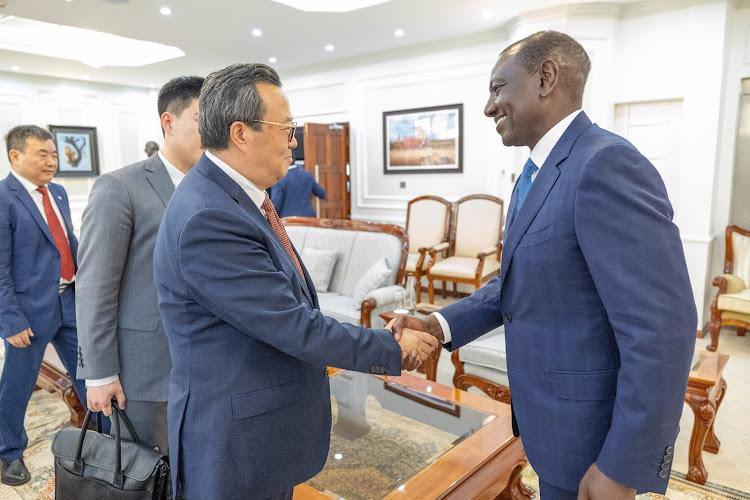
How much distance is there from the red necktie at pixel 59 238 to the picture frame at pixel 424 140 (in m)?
4.50

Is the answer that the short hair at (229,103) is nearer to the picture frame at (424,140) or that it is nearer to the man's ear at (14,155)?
the man's ear at (14,155)

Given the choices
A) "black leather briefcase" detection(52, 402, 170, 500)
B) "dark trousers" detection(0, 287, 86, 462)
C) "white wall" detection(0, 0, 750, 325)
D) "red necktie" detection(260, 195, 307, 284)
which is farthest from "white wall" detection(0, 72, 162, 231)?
"red necktie" detection(260, 195, 307, 284)

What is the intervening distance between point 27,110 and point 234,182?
9.09 meters

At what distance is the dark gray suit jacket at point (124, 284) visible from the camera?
145 centimetres

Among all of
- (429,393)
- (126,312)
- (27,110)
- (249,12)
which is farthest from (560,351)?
(27,110)

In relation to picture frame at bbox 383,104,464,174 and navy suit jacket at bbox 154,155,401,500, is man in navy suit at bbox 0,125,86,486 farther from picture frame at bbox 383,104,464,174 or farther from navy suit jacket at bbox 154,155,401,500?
picture frame at bbox 383,104,464,174

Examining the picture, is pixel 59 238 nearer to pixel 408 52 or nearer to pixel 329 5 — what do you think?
pixel 329 5

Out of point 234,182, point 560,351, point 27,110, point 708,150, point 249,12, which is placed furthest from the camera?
point 27,110

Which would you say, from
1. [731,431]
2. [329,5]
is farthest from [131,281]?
[329,5]

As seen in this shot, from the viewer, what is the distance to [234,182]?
1.13m

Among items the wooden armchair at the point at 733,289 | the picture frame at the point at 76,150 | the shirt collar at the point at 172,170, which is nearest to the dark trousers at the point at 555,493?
the shirt collar at the point at 172,170

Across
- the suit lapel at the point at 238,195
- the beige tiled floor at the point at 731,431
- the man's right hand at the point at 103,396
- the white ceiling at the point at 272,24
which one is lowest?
the beige tiled floor at the point at 731,431

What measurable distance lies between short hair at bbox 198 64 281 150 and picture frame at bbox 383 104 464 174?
202 inches

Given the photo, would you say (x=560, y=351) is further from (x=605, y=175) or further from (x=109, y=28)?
(x=109, y=28)
